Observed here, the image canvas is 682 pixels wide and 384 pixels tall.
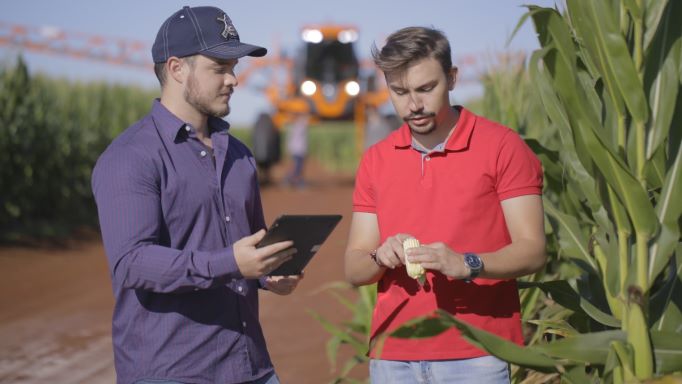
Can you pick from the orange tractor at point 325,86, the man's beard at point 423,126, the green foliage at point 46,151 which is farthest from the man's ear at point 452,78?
the orange tractor at point 325,86

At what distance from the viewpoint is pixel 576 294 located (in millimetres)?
3324

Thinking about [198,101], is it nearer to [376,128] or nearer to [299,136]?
[376,128]

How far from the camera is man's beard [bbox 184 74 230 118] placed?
9.80ft

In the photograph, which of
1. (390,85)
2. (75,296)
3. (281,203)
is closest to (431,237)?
(390,85)

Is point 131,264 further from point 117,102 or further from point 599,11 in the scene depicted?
point 117,102

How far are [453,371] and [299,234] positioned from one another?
1.92 feet

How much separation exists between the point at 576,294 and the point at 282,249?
45.9 inches

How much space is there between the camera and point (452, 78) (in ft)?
9.35

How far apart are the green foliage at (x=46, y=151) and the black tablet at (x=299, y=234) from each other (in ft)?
34.1

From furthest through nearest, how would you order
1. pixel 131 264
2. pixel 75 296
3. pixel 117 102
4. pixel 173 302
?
pixel 117 102 → pixel 75 296 → pixel 173 302 → pixel 131 264

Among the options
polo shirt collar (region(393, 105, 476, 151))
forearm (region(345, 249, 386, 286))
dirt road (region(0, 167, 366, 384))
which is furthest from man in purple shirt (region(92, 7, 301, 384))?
dirt road (region(0, 167, 366, 384))

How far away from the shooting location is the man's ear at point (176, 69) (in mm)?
3002

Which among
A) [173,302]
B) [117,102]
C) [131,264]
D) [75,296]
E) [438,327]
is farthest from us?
[117,102]

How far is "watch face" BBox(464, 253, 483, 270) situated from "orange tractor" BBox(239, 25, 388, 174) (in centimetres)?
1772
